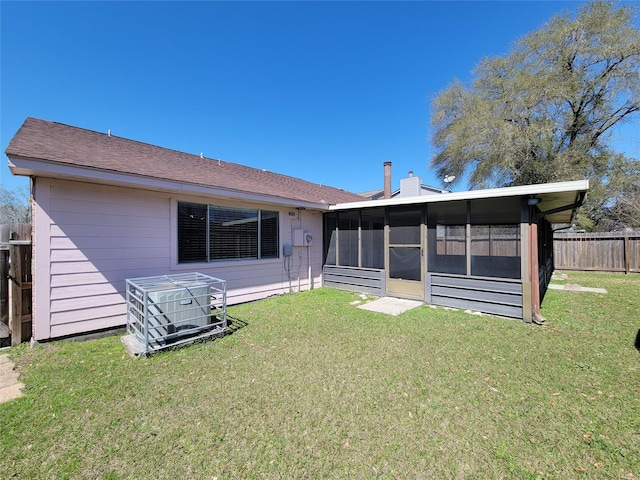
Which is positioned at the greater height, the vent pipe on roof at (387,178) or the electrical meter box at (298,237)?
the vent pipe on roof at (387,178)

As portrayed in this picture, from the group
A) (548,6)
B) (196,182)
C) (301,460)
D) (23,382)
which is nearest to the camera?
(301,460)

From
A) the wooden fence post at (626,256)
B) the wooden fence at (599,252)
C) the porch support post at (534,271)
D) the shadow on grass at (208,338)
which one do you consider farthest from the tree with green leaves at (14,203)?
the wooden fence post at (626,256)

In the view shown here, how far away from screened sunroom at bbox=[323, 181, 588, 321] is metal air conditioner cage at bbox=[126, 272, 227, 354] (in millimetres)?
4159

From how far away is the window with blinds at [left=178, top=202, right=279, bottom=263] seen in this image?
5195 millimetres

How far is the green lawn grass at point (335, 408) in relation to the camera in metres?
1.84

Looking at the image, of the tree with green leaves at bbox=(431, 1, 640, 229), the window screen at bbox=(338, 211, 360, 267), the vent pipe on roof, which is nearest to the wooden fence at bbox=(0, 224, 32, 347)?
the window screen at bbox=(338, 211, 360, 267)

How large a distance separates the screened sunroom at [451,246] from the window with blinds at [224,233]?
2.04 metres

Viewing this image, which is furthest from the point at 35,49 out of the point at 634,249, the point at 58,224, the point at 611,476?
the point at 634,249

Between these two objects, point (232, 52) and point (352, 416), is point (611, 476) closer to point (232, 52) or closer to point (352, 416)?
point (352, 416)

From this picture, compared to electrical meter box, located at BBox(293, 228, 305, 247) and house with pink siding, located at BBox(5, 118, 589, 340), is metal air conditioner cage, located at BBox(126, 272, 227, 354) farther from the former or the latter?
electrical meter box, located at BBox(293, 228, 305, 247)

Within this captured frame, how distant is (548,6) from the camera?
1167 cm

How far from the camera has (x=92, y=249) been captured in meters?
4.11

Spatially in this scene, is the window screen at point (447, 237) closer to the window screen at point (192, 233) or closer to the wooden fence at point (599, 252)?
the window screen at point (192, 233)

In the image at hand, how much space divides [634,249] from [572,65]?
8.23 metres
